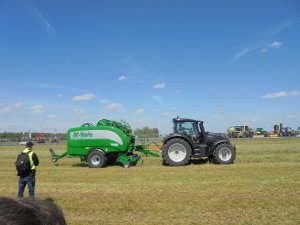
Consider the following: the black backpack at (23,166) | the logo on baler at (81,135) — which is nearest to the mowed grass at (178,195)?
the black backpack at (23,166)

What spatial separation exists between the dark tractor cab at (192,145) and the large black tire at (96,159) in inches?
116

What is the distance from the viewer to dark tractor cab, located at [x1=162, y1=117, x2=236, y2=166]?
19.2m

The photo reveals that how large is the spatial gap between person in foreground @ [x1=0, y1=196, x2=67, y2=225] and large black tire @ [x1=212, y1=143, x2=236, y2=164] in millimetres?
18131

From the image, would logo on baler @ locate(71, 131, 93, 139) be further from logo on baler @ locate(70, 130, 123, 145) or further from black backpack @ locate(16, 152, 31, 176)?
black backpack @ locate(16, 152, 31, 176)

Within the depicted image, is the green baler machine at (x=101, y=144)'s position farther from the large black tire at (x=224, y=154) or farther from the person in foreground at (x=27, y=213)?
the person in foreground at (x=27, y=213)

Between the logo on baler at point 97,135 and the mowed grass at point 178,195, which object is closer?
the mowed grass at point 178,195

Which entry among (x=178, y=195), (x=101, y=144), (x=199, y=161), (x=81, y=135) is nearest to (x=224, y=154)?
(x=199, y=161)

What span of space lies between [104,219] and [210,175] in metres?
6.85

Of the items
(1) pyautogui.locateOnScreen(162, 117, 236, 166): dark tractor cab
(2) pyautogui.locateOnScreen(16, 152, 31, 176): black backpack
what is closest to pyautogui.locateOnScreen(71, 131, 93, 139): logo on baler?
(1) pyautogui.locateOnScreen(162, 117, 236, 166): dark tractor cab

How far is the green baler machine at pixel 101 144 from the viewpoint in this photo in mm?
20031

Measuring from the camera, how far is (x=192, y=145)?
19625 millimetres

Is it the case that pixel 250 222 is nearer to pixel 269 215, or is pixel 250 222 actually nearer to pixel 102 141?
pixel 269 215

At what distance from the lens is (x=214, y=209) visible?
8961mm

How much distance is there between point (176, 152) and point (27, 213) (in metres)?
18.3
